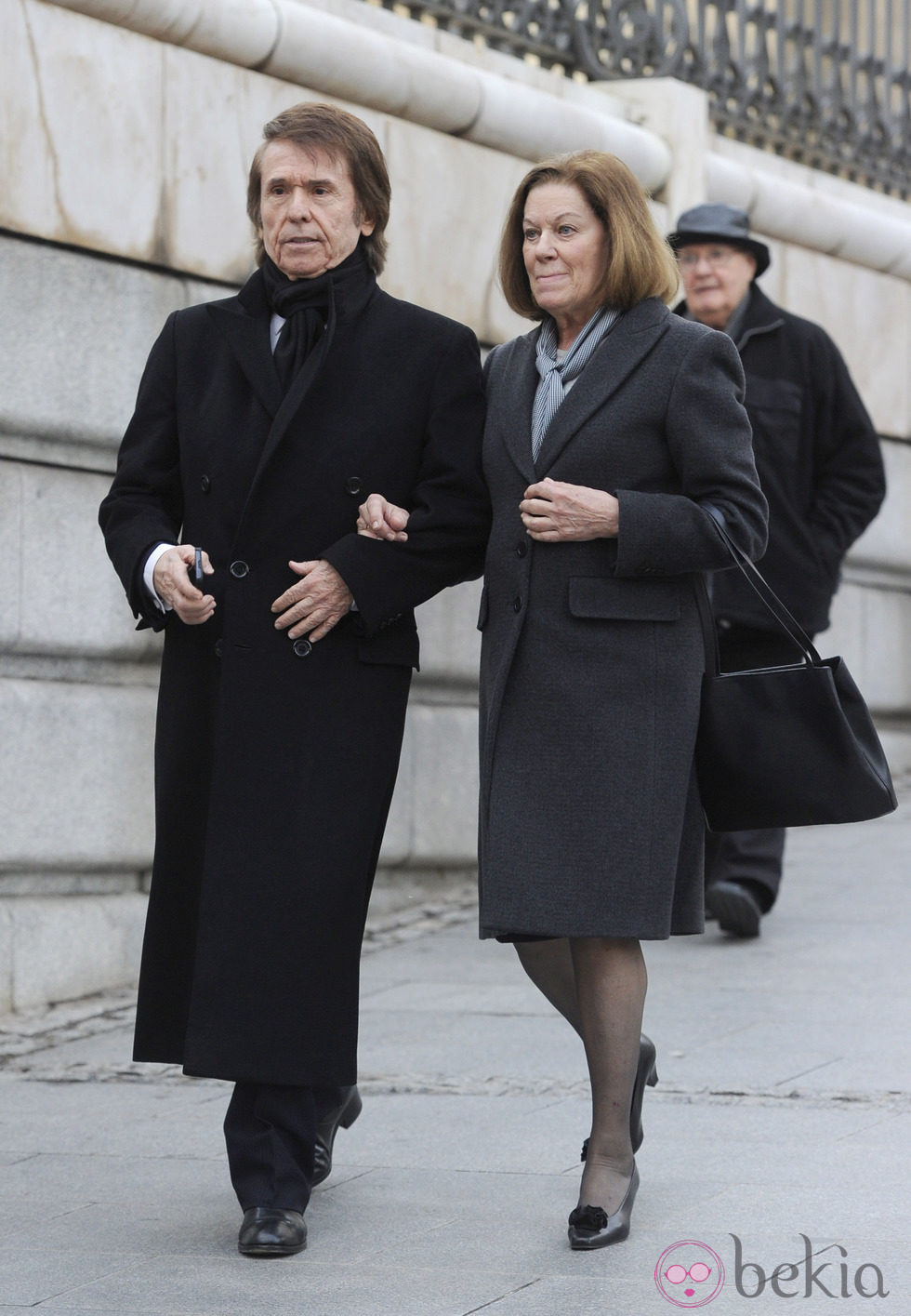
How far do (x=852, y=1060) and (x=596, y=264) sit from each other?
7.35 ft

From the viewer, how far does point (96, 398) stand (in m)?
6.75

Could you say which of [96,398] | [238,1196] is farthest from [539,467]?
[96,398]

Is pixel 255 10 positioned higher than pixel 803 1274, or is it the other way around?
pixel 255 10

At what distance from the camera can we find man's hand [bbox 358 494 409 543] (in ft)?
13.8

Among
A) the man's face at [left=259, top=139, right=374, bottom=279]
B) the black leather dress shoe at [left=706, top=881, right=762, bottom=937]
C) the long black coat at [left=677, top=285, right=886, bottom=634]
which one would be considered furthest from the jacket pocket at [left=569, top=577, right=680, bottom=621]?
the black leather dress shoe at [left=706, top=881, right=762, bottom=937]

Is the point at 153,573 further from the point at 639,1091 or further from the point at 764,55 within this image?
the point at 764,55

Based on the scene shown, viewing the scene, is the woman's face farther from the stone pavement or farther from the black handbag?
the stone pavement

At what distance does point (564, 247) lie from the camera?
14.1 ft

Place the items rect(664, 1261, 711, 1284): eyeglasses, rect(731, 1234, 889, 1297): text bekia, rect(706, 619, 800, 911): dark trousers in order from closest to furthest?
rect(731, 1234, 889, 1297): text bekia, rect(664, 1261, 711, 1284): eyeglasses, rect(706, 619, 800, 911): dark trousers

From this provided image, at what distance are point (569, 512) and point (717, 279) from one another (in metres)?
3.23

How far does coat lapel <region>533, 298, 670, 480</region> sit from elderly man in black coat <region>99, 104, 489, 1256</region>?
198 millimetres

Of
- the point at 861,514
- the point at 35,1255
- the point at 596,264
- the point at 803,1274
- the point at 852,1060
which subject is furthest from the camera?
the point at 861,514

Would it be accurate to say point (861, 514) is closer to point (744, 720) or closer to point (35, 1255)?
point (744, 720)

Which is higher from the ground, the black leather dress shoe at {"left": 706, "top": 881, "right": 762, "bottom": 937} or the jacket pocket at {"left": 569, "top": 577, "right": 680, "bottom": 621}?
the jacket pocket at {"left": 569, "top": 577, "right": 680, "bottom": 621}
